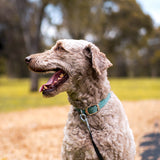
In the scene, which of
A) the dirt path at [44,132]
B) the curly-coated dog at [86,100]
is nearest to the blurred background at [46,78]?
the dirt path at [44,132]

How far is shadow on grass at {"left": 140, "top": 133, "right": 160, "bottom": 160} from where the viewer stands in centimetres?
470

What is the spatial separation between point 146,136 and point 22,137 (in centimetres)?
329

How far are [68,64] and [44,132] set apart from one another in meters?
4.74

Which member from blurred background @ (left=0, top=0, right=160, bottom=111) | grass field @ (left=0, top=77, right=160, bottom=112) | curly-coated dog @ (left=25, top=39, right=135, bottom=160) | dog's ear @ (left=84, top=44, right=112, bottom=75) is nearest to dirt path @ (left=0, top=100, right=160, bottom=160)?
grass field @ (left=0, top=77, right=160, bottom=112)

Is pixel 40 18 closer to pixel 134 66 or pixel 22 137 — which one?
pixel 22 137

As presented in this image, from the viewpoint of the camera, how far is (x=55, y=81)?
7.82 feet

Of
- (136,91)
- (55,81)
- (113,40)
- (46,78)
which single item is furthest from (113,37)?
(55,81)

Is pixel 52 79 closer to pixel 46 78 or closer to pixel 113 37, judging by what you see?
pixel 46 78

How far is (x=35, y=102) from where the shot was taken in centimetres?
1233

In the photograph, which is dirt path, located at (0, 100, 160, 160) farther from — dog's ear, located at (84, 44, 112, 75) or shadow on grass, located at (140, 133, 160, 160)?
dog's ear, located at (84, 44, 112, 75)

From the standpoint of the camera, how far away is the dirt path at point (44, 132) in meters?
5.10

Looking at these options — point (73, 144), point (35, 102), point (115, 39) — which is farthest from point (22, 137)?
point (115, 39)

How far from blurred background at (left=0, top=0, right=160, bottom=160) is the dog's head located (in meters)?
2.91

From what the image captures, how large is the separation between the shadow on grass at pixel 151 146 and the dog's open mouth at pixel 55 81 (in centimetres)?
306
